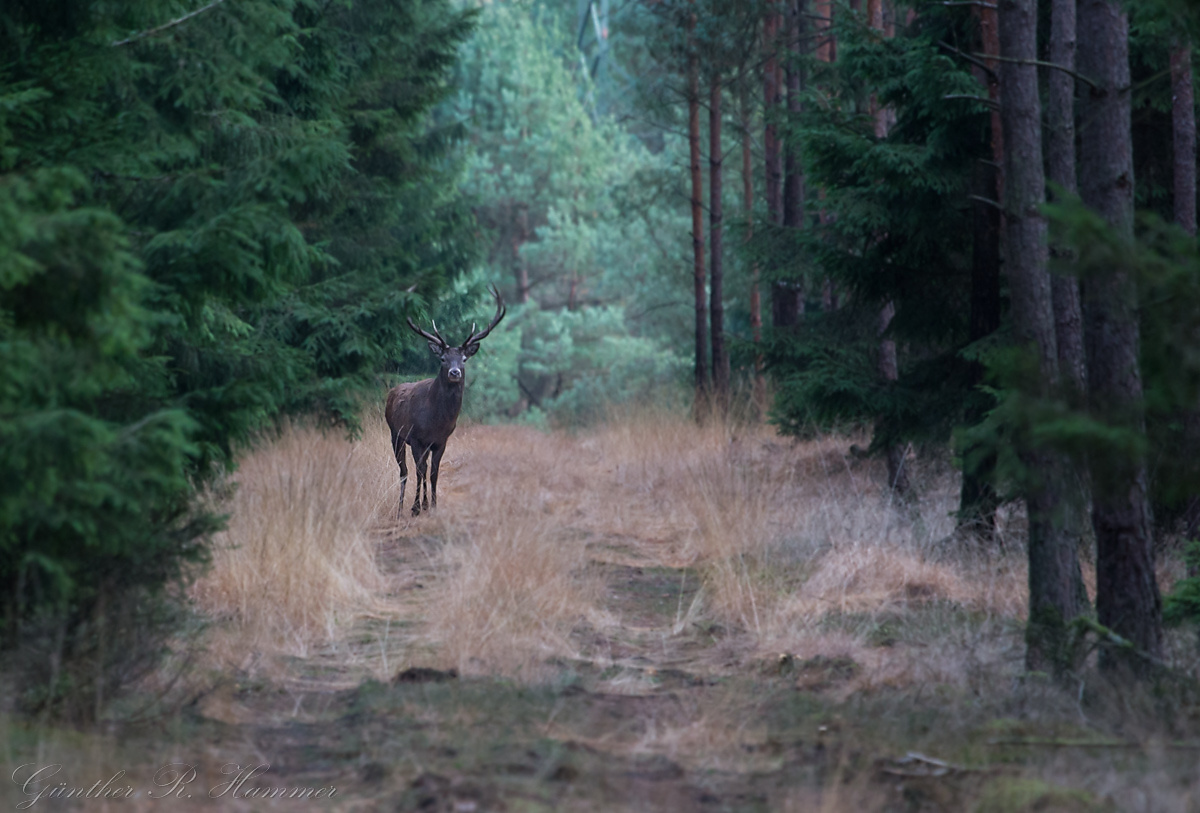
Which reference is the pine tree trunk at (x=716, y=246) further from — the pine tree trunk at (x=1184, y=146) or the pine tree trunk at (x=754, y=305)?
the pine tree trunk at (x=1184, y=146)

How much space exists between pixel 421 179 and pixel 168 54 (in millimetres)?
14283

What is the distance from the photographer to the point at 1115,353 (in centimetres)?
516

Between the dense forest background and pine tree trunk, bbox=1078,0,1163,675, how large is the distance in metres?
0.02

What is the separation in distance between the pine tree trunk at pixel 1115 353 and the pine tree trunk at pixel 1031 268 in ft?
0.89

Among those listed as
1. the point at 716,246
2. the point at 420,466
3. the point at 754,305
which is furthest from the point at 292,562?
the point at 754,305

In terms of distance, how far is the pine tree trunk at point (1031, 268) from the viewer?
5566 mm

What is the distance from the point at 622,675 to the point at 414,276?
33.6 feet

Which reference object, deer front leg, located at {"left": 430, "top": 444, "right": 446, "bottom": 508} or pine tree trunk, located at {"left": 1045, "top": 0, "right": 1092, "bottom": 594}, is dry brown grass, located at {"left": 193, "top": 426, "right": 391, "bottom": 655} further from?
pine tree trunk, located at {"left": 1045, "top": 0, "right": 1092, "bottom": 594}

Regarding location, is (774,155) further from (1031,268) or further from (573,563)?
(1031,268)

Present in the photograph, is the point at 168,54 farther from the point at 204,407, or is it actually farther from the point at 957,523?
the point at 957,523

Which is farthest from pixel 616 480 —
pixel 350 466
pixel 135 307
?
pixel 135 307

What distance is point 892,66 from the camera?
920 cm

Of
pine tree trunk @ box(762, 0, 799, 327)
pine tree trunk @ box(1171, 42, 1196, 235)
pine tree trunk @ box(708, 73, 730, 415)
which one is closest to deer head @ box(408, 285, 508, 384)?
pine tree trunk @ box(762, 0, 799, 327)

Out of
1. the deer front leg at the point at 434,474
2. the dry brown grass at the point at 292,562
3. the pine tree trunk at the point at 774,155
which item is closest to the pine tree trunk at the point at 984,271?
the dry brown grass at the point at 292,562
